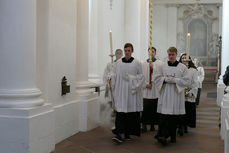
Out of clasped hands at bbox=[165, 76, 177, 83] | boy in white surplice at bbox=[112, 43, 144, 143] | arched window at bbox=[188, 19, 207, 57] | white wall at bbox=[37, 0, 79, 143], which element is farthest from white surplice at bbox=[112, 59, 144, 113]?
arched window at bbox=[188, 19, 207, 57]

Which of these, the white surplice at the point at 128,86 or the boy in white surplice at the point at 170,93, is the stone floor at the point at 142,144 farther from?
the white surplice at the point at 128,86

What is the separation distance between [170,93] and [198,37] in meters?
17.7

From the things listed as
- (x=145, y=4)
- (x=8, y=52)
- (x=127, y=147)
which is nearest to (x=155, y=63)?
(x=127, y=147)

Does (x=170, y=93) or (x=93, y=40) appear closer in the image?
(x=170, y=93)

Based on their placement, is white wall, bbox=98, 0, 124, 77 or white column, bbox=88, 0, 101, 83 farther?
white wall, bbox=98, 0, 124, 77

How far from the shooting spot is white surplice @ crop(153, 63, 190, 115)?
5.71 m

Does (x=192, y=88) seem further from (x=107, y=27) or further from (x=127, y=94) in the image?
(x=107, y=27)

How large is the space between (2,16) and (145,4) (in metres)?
10.6

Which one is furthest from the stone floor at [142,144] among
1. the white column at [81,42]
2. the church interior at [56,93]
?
the white column at [81,42]

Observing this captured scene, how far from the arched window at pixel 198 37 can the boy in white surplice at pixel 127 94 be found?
677 inches

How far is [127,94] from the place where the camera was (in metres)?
6.05

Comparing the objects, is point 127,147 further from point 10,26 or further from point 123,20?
point 123,20

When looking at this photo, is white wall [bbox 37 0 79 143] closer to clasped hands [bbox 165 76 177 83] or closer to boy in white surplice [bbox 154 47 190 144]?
boy in white surplice [bbox 154 47 190 144]

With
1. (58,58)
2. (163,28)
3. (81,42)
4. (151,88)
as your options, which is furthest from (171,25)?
(58,58)
